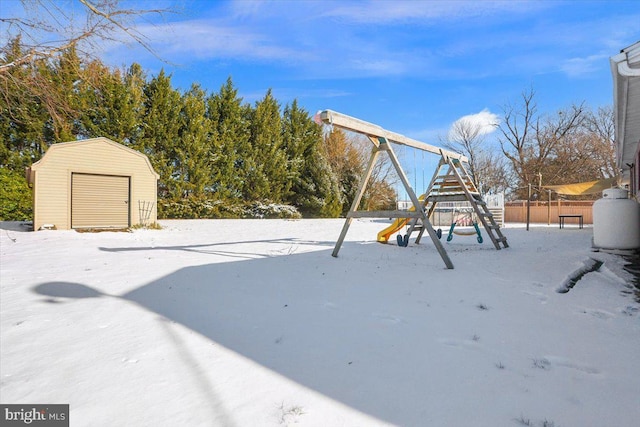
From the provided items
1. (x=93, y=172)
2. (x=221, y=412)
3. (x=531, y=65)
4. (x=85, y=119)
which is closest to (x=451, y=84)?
(x=531, y=65)

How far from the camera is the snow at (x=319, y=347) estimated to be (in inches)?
65.7

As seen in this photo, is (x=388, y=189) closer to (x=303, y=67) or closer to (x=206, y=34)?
(x=303, y=67)

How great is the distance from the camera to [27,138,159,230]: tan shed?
10.4 metres

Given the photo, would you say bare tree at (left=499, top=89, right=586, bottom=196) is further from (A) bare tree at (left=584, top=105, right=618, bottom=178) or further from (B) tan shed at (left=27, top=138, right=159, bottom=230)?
(B) tan shed at (left=27, top=138, right=159, bottom=230)

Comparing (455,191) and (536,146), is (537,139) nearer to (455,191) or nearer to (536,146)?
(536,146)

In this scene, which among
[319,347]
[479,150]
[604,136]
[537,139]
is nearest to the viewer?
[319,347]

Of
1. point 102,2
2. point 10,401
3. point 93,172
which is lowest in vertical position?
point 10,401

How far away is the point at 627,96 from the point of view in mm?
5543

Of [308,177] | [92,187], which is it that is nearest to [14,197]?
[92,187]

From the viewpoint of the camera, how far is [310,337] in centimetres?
251

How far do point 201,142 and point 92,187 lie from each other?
23.9 ft

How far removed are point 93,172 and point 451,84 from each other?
50.9ft

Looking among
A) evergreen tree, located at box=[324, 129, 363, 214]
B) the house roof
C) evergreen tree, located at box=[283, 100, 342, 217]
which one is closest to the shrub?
evergreen tree, located at box=[283, 100, 342, 217]

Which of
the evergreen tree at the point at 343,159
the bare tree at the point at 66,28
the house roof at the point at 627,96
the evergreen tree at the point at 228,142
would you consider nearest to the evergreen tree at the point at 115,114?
the evergreen tree at the point at 228,142
